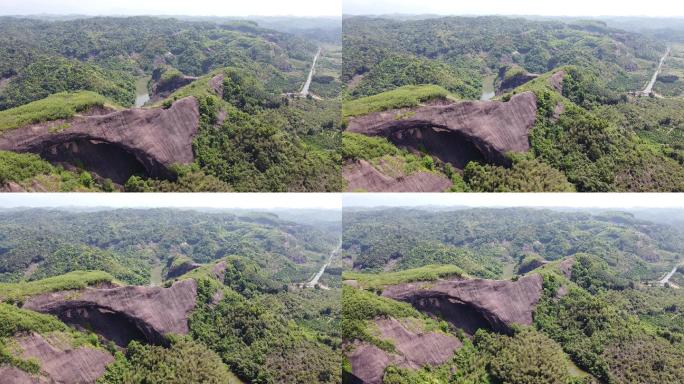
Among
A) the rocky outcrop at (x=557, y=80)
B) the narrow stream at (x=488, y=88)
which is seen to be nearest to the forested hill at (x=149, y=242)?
the narrow stream at (x=488, y=88)

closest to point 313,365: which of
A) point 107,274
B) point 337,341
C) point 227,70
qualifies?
point 337,341

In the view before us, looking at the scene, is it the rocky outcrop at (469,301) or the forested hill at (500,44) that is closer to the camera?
the forested hill at (500,44)

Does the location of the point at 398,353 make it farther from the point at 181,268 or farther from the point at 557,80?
the point at 557,80

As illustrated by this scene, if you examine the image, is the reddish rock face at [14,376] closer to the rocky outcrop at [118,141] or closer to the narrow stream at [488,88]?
the rocky outcrop at [118,141]

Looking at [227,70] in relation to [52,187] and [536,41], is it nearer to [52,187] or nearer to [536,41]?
[52,187]

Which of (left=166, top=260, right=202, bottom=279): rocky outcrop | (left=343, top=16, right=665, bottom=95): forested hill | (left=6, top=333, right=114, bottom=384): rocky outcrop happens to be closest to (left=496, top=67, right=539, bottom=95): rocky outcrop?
(left=343, top=16, right=665, bottom=95): forested hill

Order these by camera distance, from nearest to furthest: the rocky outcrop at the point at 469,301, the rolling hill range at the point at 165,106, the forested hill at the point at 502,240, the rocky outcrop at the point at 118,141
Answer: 1. the rocky outcrop at the point at 118,141
2. the rolling hill range at the point at 165,106
3. the forested hill at the point at 502,240
4. the rocky outcrop at the point at 469,301
